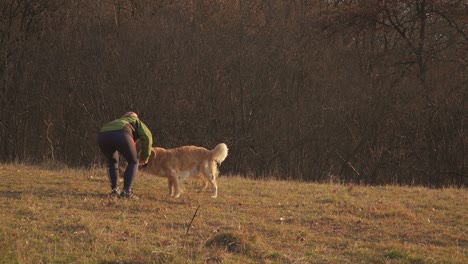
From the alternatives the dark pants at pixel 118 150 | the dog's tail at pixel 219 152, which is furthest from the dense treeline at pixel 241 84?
the dark pants at pixel 118 150

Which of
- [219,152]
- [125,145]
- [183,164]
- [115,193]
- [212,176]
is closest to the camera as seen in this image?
[125,145]

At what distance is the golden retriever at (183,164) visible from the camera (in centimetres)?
1015

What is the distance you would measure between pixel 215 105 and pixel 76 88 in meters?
5.72

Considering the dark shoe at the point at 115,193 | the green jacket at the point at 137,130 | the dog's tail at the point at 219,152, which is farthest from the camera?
the dog's tail at the point at 219,152

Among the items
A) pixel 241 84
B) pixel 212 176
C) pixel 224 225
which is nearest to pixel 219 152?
pixel 212 176

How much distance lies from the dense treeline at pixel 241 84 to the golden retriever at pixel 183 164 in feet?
38.2

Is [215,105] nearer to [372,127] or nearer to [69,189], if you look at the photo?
[372,127]

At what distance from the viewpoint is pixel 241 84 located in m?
22.9

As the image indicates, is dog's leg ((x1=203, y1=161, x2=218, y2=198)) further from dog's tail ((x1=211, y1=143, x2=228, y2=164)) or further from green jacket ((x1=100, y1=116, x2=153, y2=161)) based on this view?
green jacket ((x1=100, y1=116, x2=153, y2=161))

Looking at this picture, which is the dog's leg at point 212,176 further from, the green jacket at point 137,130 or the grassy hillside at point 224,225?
the green jacket at point 137,130

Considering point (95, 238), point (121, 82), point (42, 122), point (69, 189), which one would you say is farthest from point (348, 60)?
point (95, 238)

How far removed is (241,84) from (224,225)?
50.1 ft

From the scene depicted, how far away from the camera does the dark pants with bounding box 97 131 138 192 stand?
916 centimetres

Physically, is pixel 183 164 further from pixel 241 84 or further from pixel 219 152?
pixel 241 84
